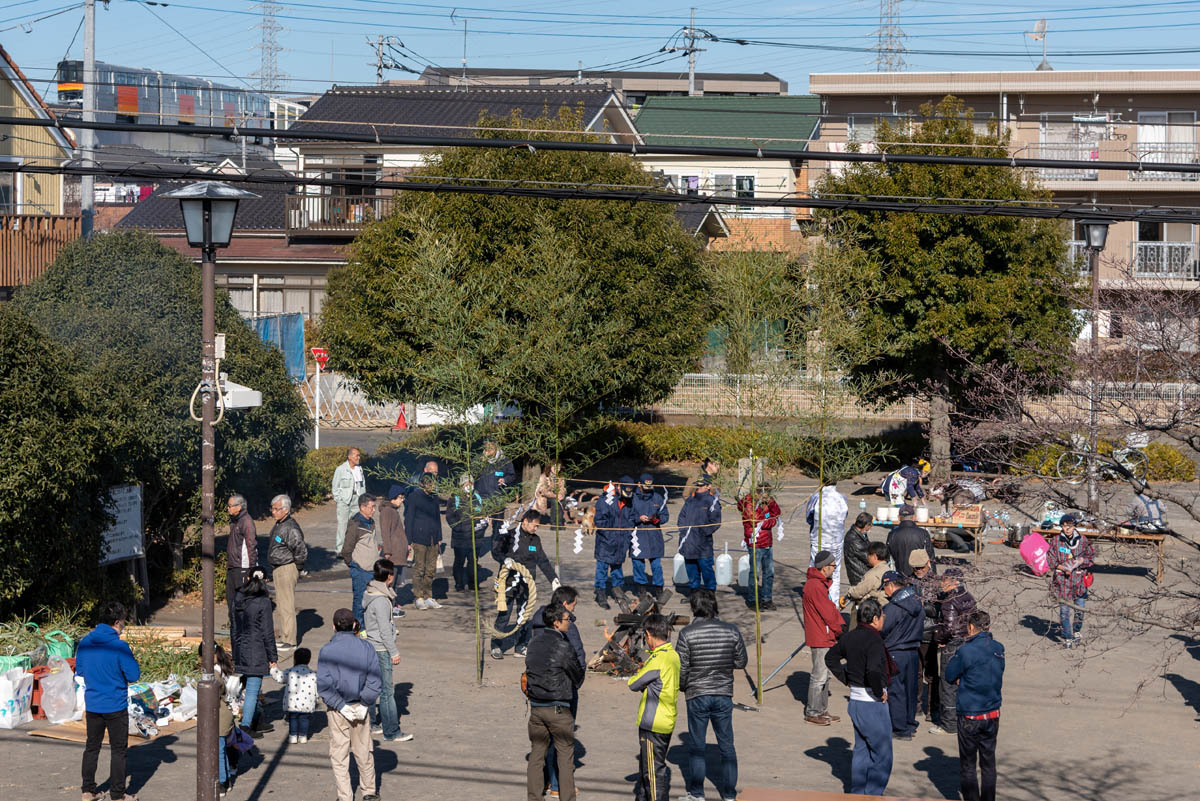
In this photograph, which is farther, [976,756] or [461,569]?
[461,569]

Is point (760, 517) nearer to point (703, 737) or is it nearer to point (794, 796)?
point (703, 737)

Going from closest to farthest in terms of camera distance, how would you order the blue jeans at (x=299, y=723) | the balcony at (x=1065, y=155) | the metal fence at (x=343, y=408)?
the blue jeans at (x=299, y=723) → the metal fence at (x=343, y=408) → the balcony at (x=1065, y=155)

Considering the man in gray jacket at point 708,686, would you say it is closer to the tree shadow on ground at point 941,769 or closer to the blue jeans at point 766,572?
the tree shadow on ground at point 941,769

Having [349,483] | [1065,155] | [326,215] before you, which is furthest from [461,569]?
[1065,155]

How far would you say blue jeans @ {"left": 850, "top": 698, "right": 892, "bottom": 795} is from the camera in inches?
371

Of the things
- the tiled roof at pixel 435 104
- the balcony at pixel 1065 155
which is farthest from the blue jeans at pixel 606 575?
the balcony at pixel 1065 155

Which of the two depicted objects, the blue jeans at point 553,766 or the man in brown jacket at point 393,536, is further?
the man in brown jacket at point 393,536

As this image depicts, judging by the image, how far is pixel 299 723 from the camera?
10891mm

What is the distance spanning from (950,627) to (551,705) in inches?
171

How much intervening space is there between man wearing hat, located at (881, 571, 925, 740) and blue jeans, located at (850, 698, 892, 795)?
4.67ft

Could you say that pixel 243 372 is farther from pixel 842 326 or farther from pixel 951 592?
pixel 951 592

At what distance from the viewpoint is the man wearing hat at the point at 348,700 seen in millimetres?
9391

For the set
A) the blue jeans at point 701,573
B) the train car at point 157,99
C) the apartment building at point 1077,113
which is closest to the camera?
the blue jeans at point 701,573

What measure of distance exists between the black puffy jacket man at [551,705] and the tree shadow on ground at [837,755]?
8.11 feet
